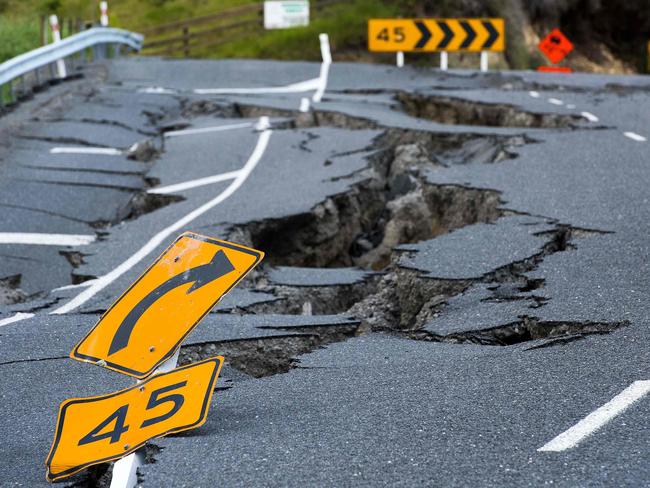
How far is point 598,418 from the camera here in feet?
13.1

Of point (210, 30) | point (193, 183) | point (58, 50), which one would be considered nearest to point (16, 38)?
point (58, 50)

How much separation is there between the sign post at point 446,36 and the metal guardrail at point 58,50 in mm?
5683

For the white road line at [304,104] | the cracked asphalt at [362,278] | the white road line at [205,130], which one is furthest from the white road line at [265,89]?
the white road line at [205,130]

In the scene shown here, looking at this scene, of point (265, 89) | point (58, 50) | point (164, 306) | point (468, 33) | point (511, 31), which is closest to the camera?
point (164, 306)

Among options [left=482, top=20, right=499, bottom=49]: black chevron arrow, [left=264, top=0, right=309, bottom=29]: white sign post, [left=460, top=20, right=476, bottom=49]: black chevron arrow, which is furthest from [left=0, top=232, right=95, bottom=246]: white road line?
[left=264, top=0, right=309, bottom=29]: white sign post

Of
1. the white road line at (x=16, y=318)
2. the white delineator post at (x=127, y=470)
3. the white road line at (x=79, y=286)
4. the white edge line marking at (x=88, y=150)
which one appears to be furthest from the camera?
the white edge line marking at (x=88, y=150)

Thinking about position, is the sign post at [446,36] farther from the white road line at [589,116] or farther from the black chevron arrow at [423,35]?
the white road line at [589,116]

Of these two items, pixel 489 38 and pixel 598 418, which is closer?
pixel 598 418

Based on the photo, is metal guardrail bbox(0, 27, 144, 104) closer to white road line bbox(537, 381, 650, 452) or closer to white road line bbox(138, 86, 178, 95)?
white road line bbox(138, 86, 178, 95)

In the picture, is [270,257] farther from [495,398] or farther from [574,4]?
[574,4]

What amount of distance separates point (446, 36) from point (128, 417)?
1808 centimetres

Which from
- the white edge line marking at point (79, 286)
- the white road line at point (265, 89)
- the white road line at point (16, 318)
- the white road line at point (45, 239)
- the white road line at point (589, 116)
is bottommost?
the white road line at point (45, 239)

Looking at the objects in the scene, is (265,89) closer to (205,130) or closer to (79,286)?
(205,130)

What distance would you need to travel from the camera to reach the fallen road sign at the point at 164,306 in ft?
13.8
